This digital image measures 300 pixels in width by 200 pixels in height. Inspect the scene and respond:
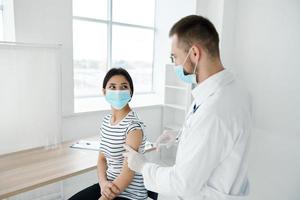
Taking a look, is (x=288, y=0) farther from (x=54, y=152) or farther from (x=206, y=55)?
(x=54, y=152)

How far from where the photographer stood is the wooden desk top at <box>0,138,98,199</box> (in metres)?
1.58

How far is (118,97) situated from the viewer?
160cm

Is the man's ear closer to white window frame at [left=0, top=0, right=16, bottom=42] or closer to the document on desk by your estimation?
the document on desk

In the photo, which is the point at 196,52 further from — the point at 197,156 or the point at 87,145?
the point at 87,145

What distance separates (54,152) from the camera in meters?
2.21

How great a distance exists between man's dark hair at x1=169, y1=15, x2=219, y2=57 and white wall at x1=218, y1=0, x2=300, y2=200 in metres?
2.36

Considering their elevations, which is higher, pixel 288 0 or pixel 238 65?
pixel 288 0

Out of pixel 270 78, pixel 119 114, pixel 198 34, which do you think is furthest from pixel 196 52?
pixel 270 78

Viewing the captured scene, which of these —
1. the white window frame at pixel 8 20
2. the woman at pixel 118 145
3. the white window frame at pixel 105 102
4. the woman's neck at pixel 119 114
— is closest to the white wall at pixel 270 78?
the white window frame at pixel 105 102

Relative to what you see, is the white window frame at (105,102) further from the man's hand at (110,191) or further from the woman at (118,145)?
the man's hand at (110,191)

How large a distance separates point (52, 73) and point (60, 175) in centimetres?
104

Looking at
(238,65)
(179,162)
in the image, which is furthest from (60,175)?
(238,65)

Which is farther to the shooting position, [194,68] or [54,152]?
[54,152]

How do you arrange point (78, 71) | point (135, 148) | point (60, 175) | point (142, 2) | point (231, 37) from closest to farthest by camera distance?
point (135, 148), point (60, 175), point (78, 71), point (231, 37), point (142, 2)
